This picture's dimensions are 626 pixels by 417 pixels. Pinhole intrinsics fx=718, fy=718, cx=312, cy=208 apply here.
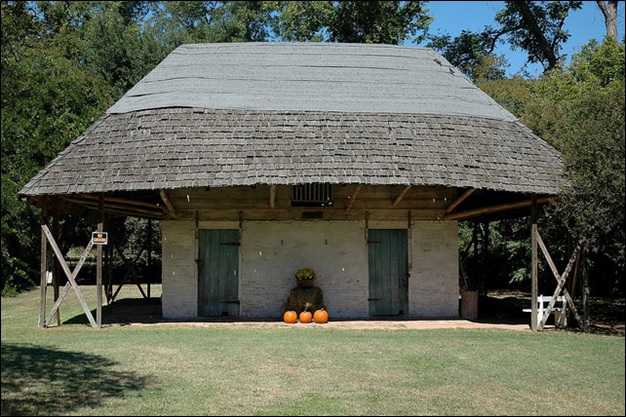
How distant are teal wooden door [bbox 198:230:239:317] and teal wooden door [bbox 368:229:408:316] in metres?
3.33

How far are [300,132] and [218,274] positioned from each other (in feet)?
13.3

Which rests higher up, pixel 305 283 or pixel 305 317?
pixel 305 283

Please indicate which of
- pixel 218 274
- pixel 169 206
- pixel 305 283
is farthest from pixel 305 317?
pixel 169 206

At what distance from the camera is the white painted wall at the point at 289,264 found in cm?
1733

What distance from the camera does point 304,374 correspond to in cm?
954

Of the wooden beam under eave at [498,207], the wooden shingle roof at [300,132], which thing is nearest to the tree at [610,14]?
the wooden shingle roof at [300,132]

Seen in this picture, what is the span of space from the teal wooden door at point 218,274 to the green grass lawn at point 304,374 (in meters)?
4.02

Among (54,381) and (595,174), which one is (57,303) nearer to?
(54,381)

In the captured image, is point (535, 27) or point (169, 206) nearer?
point (169, 206)

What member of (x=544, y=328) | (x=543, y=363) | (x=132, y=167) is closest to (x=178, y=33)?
(x=132, y=167)

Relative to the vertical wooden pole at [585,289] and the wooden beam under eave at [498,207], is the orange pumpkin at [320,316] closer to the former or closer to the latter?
the wooden beam under eave at [498,207]

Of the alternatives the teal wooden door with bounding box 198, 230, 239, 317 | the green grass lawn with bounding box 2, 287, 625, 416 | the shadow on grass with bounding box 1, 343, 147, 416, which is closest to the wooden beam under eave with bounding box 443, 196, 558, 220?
the green grass lawn with bounding box 2, 287, 625, 416

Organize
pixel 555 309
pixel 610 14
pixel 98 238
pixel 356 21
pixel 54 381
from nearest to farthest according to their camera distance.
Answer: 1. pixel 54 381
2. pixel 98 238
3. pixel 555 309
4. pixel 610 14
5. pixel 356 21

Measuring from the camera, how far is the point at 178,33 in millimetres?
33719
